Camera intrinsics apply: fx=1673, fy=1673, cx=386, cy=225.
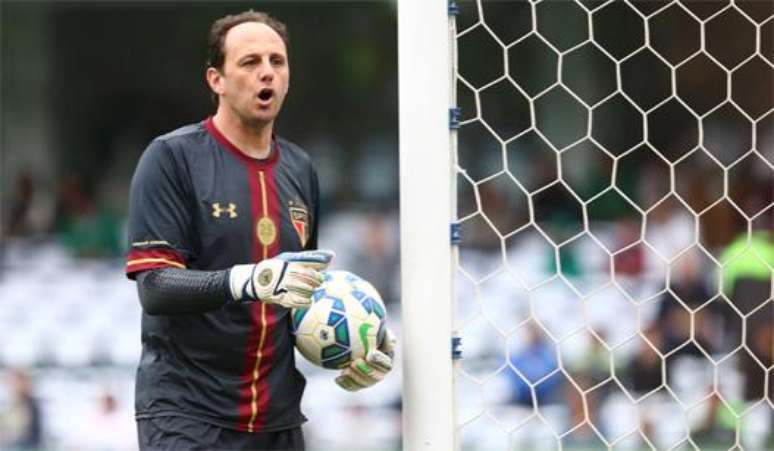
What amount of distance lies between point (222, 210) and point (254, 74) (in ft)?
1.07

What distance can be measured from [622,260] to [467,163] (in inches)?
183

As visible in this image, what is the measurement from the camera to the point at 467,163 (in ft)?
46.8

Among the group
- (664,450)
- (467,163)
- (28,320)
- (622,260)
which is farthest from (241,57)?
(467,163)

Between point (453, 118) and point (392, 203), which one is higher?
point (453, 118)

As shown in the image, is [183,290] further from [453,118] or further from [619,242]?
[619,242]

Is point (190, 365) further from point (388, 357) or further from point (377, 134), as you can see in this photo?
point (377, 134)

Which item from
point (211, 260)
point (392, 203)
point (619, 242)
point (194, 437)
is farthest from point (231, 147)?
point (392, 203)

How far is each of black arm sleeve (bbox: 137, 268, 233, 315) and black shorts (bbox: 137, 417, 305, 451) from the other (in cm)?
29

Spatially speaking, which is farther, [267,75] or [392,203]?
[392,203]

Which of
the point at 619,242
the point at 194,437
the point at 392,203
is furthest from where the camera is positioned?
the point at 392,203

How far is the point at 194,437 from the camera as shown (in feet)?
12.8

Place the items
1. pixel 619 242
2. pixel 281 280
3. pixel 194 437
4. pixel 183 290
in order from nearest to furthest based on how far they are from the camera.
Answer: pixel 281 280 → pixel 183 290 → pixel 194 437 → pixel 619 242

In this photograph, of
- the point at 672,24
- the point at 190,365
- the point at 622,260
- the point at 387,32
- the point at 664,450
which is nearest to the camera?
the point at 190,365

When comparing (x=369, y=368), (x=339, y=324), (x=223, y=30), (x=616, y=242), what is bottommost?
→ (x=616, y=242)
